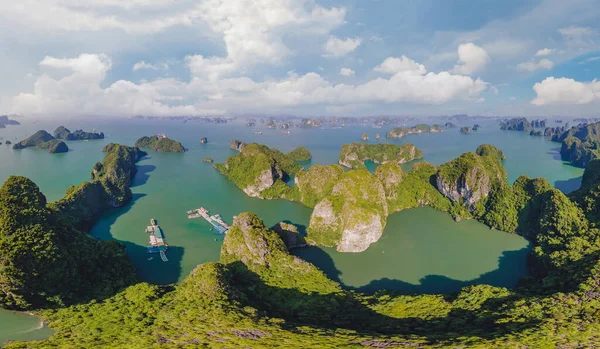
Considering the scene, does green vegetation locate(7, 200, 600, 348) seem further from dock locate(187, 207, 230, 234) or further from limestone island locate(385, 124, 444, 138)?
limestone island locate(385, 124, 444, 138)

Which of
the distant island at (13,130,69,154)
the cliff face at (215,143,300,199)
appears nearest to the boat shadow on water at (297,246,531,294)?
the cliff face at (215,143,300,199)

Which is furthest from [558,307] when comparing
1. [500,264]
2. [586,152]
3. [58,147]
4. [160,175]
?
[58,147]

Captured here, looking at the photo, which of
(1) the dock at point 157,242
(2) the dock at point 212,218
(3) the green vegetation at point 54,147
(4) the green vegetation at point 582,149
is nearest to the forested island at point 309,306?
(1) the dock at point 157,242

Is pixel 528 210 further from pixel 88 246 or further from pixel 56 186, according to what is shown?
pixel 56 186

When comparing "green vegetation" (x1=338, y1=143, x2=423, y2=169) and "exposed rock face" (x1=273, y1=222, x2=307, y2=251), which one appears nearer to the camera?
"exposed rock face" (x1=273, y1=222, x2=307, y2=251)

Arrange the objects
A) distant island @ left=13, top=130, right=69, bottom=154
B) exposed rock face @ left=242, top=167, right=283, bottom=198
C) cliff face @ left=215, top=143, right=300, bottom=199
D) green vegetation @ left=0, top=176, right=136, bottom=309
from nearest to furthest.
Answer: green vegetation @ left=0, top=176, right=136, bottom=309, cliff face @ left=215, top=143, right=300, bottom=199, exposed rock face @ left=242, top=167, right=283, bottom=198, distant island @ left=13, top=130, right=69, bottom=154

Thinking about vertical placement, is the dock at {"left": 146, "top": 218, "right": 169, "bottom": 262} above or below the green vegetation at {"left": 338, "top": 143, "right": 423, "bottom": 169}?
below
